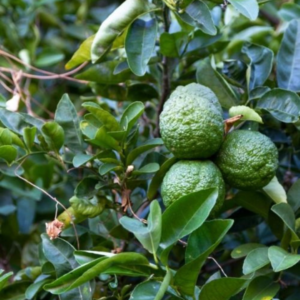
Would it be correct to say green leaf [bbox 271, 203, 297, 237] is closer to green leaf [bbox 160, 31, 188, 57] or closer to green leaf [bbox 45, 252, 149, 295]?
green leaf [bbox 45, 252, 149, 295]

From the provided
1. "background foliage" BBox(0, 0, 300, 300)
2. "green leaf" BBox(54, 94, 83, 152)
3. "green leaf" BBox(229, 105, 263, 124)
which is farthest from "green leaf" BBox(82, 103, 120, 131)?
"green leaf" BBox(229, 105, 263, 124)

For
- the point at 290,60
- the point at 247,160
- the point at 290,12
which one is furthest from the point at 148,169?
the point at 290,12

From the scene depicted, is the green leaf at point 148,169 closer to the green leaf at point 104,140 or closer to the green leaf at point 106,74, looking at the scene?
the green leaf at point 104,140

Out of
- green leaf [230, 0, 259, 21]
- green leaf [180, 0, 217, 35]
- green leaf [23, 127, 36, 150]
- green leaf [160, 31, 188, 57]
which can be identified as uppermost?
green leaf [230, 0, 259, 21]

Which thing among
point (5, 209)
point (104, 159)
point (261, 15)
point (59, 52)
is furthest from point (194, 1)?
point (261, 15)

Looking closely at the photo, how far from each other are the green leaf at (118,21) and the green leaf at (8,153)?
Result: 258 millimetres

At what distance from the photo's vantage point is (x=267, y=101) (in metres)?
1.13

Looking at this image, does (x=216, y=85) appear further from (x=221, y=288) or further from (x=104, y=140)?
(x=221, y=288)

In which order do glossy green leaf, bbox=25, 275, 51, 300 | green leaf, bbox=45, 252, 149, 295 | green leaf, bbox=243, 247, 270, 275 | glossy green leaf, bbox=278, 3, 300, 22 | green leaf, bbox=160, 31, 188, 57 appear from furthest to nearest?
glossy green leaf, bbox=278, 3, 300, 22
green leaf, bbox=160, 31, 188, 57
glossy green leaf, bbox=25, 275, 51, 300
green leaf, bbox=243, 247, 270, 275
green leaf, bbox=45, 252, 149, 295

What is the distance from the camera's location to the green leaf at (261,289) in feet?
3.24

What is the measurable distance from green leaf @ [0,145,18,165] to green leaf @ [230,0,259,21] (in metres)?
0.47

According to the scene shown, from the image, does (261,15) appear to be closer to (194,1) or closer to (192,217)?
(194,1)

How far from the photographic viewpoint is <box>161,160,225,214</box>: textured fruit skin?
0.98 meters

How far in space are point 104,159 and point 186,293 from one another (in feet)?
0.93
